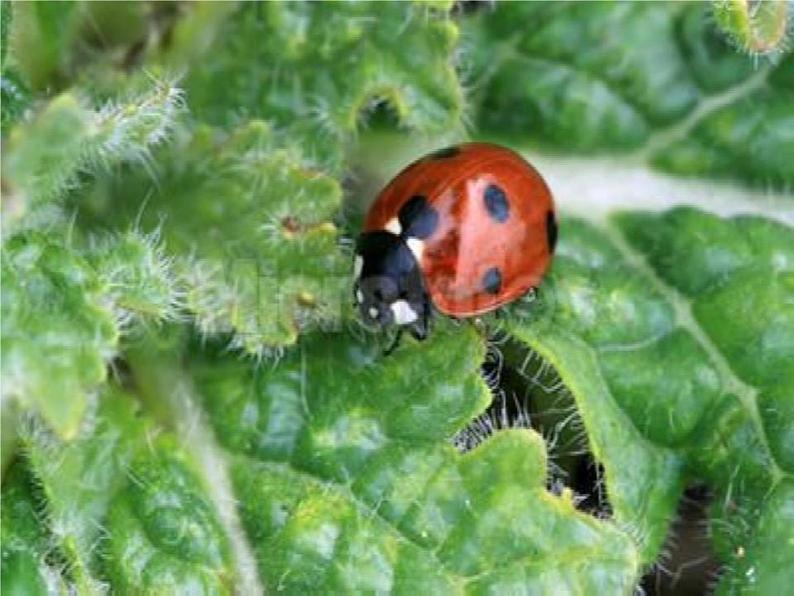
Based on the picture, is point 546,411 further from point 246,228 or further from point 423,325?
point 246,228

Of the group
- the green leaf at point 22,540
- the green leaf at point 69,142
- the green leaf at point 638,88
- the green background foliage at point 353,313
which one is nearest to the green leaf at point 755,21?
the green background foliage at point 353,313

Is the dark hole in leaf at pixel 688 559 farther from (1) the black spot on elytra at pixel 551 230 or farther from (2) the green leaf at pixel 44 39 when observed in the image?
(2) the green leaf at pixel 44 39

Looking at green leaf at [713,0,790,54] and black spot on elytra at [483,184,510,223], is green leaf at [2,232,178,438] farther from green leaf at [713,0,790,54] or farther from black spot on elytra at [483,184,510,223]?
green leaf at [713,0,790,54]

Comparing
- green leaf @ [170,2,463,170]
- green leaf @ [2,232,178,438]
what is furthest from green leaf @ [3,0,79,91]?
green leaf @ [2,232,178,438]

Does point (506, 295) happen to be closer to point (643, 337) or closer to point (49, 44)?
point (643, 337)

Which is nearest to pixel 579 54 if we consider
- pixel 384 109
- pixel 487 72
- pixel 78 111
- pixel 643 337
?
pixel 487 72

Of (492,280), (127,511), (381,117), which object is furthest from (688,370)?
(127,511)
